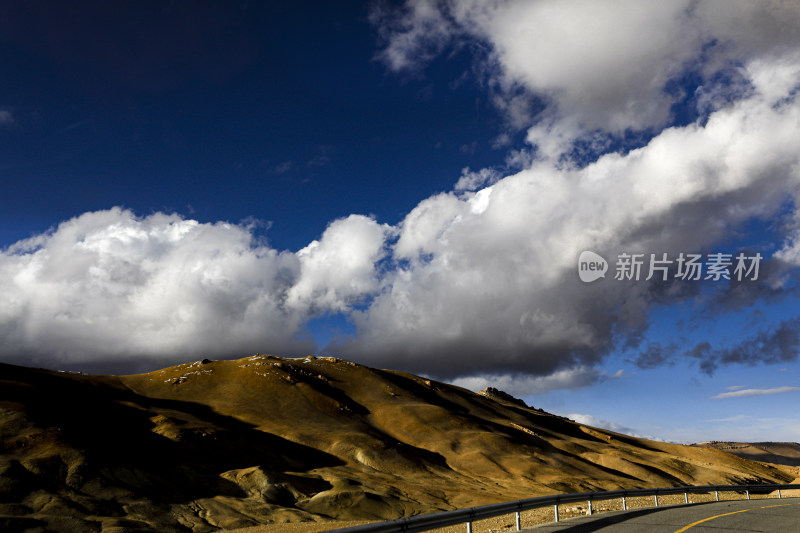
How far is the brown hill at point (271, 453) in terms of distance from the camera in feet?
181

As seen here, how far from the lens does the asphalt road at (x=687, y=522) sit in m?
16.1

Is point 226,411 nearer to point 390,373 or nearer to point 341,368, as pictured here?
point 341,368

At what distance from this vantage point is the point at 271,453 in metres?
90.8

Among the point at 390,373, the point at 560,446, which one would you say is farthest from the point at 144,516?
the point at 390,373

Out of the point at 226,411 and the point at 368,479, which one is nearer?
the point at 368,479

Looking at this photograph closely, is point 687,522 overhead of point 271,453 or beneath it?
overhead

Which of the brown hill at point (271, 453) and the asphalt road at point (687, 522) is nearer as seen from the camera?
the asphalt road at point (687, 522)

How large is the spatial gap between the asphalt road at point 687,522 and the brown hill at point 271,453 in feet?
127

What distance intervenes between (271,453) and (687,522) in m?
→ 81.4

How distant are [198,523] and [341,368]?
118 m

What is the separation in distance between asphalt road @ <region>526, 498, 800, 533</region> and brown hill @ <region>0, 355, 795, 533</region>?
127ft

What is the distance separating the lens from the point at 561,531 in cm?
1562

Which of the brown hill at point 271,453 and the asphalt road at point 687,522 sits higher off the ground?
the asphalt road at point 687,522

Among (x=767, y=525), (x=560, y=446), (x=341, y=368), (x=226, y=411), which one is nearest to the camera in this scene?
(x=767, y=525)
